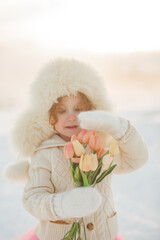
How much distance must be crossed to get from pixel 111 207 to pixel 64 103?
39cm

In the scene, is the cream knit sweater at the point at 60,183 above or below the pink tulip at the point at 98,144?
below

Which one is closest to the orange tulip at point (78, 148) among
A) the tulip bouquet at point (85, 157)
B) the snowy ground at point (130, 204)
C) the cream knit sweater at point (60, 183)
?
the tulip bouquet at point (85, 157)

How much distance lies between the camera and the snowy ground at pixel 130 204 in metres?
1.85

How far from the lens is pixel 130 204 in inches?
83.3

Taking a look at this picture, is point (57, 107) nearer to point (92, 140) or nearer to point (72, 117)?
point (72, 117)

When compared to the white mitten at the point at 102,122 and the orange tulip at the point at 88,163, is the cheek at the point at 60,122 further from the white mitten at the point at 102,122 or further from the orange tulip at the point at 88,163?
the orange tulip at the point at 88,163

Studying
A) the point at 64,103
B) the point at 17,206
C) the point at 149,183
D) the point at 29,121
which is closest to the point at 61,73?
the point at 64,103

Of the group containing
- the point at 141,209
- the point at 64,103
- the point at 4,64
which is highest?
the point at 4,64

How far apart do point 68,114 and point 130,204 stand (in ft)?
4.37

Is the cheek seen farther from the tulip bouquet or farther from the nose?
the tulip bouquet

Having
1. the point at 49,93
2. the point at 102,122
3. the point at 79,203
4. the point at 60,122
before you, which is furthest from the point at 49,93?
the point at 79,203

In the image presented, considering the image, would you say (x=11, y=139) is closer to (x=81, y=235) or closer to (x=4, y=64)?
(x=81, y=235)

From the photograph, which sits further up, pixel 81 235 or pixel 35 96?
pixel 35 96

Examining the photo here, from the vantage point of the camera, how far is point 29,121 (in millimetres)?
1045
